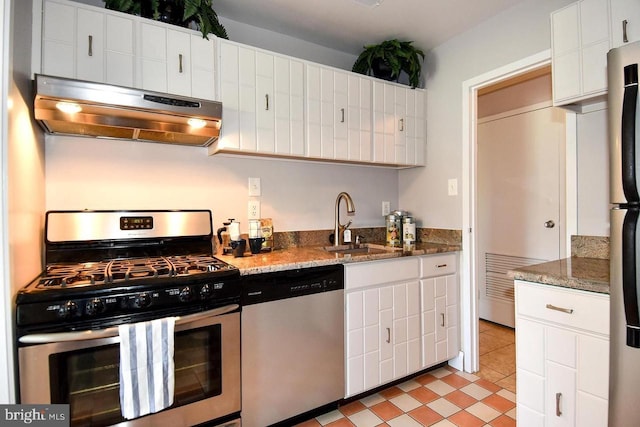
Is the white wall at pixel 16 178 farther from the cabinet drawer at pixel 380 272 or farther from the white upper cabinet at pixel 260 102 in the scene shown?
the cabinet drawer at pixel 380 272

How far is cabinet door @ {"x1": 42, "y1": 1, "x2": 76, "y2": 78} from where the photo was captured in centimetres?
143

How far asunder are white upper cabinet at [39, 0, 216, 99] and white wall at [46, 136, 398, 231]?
39cm

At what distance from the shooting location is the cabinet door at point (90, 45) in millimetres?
1486

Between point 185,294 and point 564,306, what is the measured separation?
5.07ft

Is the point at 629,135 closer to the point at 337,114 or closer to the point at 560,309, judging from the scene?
the point at 560,309

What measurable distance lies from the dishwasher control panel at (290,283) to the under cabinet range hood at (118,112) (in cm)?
80

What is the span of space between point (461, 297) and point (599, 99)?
4.75ft

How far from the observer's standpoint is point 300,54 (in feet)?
7.88

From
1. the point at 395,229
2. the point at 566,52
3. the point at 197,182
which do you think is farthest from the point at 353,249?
the point at 566,52

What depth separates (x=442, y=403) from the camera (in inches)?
77.4

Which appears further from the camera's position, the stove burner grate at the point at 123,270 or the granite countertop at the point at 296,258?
the granite countertop at the point at 296,258

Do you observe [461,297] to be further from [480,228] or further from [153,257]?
[153,257]

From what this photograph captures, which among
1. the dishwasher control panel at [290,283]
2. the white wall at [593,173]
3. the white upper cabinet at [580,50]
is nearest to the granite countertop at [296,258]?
the dishwasher control panel at [290,283]

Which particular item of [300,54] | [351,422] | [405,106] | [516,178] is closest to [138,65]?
[300,54]
